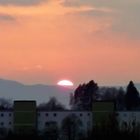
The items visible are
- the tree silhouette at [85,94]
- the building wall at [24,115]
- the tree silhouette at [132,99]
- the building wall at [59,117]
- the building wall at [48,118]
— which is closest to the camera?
the building wall at [24,115]

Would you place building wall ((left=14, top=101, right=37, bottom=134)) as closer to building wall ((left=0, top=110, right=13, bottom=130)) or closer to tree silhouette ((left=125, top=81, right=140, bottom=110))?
building wall ((left=0, top=110, right=13, bottom=130))

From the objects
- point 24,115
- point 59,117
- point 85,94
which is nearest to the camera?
point 24,115

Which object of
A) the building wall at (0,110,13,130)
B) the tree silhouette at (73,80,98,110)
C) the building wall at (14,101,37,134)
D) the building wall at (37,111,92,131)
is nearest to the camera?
the building wall at (14,101,37,134)

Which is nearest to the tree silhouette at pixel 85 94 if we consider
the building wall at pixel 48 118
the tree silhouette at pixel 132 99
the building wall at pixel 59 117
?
the tree silhouette at pixel 132 99

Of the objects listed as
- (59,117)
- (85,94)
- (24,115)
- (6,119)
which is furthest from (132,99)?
(24,115)

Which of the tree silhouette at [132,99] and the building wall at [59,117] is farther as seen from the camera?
the tree silhouette at [132,99]

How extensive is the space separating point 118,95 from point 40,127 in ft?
124

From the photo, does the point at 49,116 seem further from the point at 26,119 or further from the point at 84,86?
the point at 84,86

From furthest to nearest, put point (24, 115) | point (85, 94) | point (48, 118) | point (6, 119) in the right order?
point (85, 94) → point (48, 118) → point (6, 119) → point (24, 115)

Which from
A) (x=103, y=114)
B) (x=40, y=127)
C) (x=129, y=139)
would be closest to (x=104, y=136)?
(x=129, y=139)

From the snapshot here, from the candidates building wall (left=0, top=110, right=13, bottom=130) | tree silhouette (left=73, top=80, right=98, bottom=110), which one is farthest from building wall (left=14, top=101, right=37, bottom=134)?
tree silhouette (left=73, top=80, right=98, bottom=110)

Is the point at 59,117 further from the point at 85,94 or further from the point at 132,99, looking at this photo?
the point at 85,94

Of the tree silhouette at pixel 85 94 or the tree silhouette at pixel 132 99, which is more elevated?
the tree silhouette at pixel 85 94

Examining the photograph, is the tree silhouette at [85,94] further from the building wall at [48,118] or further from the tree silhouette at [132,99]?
the building wall at [48,118]
